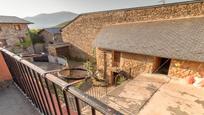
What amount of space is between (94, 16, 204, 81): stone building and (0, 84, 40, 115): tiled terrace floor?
6.85 m

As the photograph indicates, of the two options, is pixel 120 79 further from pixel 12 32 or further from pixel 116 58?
pixel 12 32

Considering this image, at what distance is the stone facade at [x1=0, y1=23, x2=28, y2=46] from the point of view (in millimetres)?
18266

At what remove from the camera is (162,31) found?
8383mm

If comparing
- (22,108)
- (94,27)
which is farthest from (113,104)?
(94,27)

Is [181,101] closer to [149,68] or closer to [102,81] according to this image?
[149,68]

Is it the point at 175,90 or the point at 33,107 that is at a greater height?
the point at 33,107

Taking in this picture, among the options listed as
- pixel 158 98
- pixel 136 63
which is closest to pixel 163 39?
pixel 136 63

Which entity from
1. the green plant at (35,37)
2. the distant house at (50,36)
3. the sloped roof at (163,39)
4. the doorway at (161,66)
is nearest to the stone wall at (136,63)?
the doorway at (161,66)

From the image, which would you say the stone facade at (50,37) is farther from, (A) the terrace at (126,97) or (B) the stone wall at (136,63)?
(A) the terrace at (126,97)

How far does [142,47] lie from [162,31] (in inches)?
72.4

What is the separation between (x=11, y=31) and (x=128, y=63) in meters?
19.4

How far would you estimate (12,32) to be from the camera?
19266mm

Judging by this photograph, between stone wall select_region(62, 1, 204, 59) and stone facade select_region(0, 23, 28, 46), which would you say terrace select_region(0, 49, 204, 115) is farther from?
stone facade select_region(0, 23, 28, 46)

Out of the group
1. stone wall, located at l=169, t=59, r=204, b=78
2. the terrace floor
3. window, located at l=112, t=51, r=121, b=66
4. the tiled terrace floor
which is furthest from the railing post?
window, located at l=112, t=51, r=121, b=66
